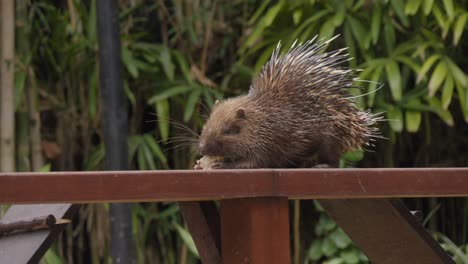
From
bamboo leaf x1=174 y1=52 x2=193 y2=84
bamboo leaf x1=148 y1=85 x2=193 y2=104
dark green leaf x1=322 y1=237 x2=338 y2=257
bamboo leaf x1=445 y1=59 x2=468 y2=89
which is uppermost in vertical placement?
bamboo leaf x1=174 y1=52 x2=193 y2=84

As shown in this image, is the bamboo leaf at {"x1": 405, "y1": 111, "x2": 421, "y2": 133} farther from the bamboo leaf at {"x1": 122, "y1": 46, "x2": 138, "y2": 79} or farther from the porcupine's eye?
the porcupine's eye

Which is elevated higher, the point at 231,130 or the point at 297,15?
the point at 297,15

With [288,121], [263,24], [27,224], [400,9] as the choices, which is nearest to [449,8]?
[400,9]

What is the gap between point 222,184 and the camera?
143 cm

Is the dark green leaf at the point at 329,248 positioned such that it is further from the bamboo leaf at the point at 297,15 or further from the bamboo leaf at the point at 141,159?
the bamboo leaf at the point at 297,15

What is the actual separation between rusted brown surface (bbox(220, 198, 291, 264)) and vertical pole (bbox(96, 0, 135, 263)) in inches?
58.1

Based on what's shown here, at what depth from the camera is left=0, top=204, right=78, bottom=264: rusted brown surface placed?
1.72m

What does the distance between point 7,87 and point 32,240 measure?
182 centimetres

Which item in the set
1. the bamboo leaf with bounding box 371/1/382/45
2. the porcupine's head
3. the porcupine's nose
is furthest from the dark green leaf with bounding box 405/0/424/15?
the porcupine's nose

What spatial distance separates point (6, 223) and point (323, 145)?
25.9 inches

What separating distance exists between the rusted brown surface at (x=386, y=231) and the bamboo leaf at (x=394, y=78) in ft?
4.71

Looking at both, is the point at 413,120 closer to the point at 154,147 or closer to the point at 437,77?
the point at 437,77

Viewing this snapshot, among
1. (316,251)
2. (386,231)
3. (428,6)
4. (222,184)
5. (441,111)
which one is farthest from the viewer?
(316,251)

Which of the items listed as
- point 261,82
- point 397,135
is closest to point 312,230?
point 397,135
